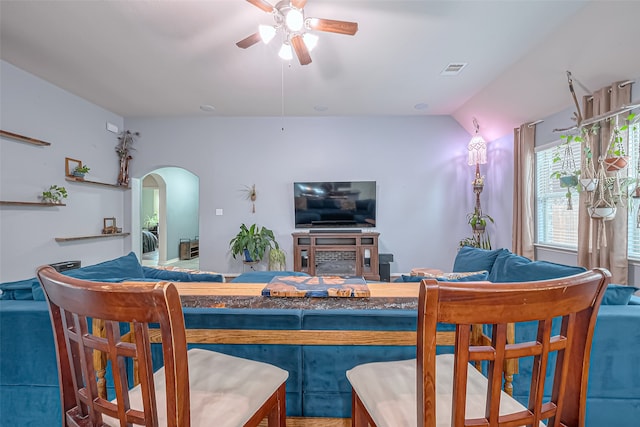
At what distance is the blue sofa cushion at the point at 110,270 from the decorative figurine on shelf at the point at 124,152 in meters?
3.47

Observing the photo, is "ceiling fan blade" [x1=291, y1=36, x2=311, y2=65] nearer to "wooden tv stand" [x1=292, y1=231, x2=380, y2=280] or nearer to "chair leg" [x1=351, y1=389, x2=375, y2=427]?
"chair leg" [x1=351, y1=389, x2=375, y2=427]

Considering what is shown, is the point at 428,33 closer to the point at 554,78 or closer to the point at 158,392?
the point at 554,78

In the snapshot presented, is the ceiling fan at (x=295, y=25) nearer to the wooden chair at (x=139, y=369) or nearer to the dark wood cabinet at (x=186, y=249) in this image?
the wooden chair at (x=139, y=369)

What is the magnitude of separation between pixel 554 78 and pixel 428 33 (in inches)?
59.0

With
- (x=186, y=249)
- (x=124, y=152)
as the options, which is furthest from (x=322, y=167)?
(x=186, y=249)

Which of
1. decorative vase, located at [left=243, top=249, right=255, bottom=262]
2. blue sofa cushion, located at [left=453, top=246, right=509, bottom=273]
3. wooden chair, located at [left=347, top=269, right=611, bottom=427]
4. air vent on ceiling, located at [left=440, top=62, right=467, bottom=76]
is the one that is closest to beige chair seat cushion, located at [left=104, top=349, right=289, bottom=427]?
wooden chair, located at [left=347, top=269, right=611, bottom=427]

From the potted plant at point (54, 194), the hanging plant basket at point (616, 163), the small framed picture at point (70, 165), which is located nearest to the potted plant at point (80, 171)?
the small framed picture at point (70, 165)

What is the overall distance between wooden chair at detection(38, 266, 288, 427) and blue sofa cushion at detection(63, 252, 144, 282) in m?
1.07

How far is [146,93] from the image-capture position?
392 cm

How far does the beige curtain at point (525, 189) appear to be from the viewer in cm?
378

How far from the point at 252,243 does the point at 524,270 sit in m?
3.68

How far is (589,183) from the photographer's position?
2.56 m

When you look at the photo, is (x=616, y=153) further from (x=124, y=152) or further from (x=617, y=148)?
(x=124, y=152)

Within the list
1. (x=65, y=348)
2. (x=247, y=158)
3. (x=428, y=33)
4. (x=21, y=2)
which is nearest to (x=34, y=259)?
(x=21, y=2)
